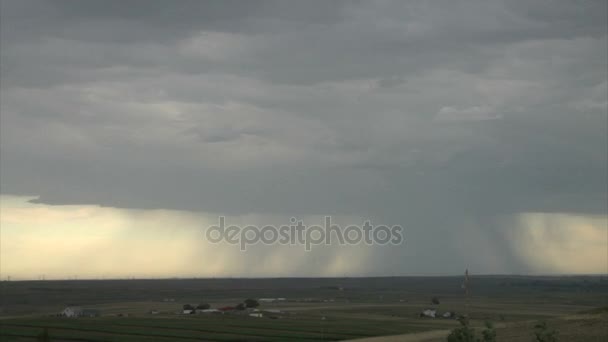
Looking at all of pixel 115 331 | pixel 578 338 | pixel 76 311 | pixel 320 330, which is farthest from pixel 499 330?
pixel 76 311

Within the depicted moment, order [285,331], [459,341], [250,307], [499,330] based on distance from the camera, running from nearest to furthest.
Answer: [459,341]
[499,330]
[285,331]
[250,307]

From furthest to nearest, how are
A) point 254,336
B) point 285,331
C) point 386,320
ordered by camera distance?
point 386,320
point 285,331
point 254,336

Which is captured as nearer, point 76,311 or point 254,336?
point 254,336

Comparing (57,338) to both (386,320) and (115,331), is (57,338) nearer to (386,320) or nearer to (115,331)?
(115,331)

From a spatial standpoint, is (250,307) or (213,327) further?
(250,307)

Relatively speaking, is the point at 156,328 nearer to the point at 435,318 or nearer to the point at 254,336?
the point at 254,336

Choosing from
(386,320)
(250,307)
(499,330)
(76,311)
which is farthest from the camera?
(250,307)

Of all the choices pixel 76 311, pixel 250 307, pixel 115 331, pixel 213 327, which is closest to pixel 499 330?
pixel 213 327

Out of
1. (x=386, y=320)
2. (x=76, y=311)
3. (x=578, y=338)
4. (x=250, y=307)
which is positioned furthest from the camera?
(x=250, y=307)
